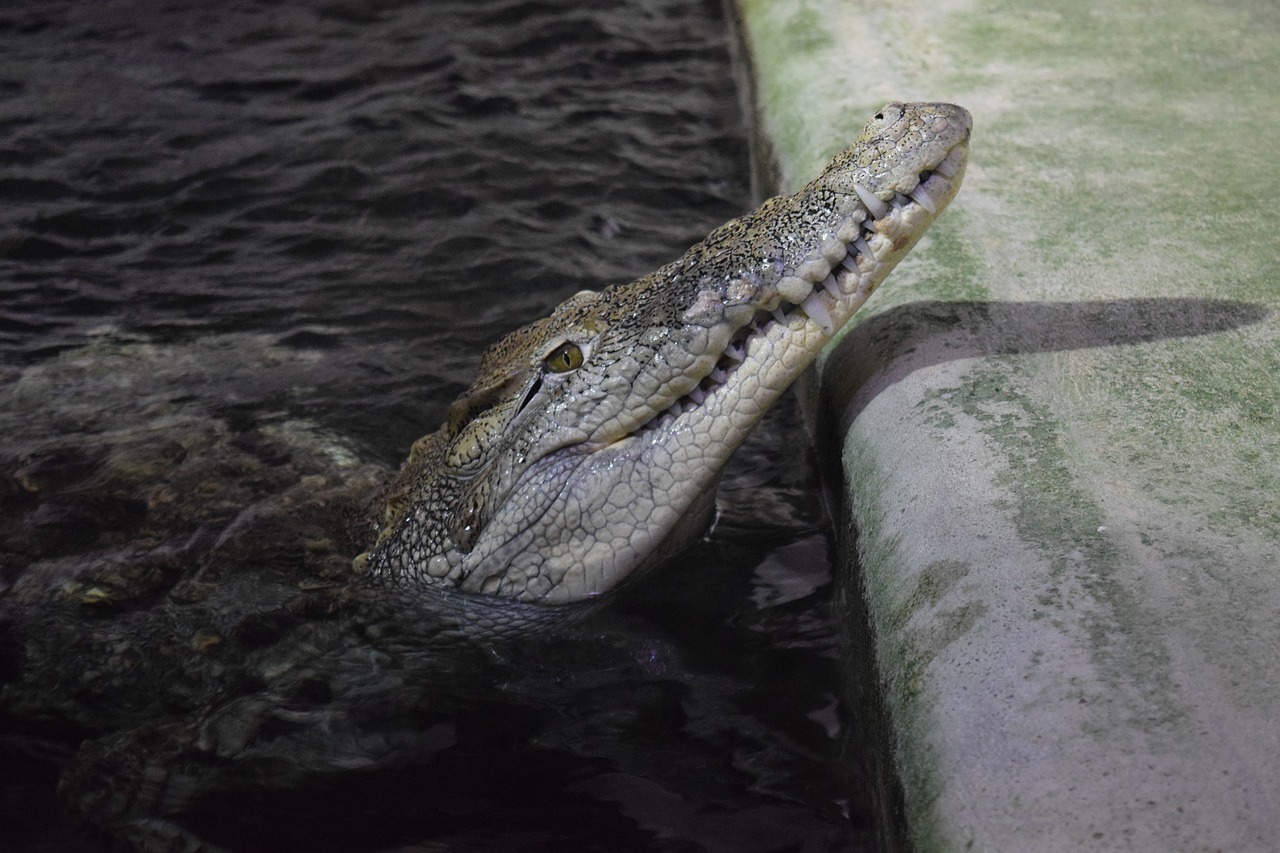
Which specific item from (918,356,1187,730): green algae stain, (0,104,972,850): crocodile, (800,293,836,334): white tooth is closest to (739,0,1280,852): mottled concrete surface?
(918,356,1187,730): green algae stain

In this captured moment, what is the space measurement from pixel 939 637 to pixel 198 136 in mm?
5421

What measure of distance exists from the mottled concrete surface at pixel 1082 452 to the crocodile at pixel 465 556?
0.48 m

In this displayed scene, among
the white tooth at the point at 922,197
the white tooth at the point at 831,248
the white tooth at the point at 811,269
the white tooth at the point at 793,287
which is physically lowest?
the white tooth at the point at 793,287

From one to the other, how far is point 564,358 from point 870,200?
0.82m

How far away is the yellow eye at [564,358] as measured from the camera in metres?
2.92

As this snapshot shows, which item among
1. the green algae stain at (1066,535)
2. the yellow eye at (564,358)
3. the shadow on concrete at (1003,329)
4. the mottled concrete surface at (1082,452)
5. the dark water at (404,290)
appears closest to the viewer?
the mottled concrete surface at (1082,452)

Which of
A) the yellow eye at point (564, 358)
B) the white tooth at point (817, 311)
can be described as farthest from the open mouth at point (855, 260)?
the yellow eye at point (564, 358)

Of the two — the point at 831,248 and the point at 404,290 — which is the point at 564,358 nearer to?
the point at 831,248

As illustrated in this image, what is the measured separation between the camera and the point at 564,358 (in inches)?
116

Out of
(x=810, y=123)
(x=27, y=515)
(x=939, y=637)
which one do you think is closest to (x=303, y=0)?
(x=810, y=123)

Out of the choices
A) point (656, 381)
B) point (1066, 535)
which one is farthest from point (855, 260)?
point (1066, 535)

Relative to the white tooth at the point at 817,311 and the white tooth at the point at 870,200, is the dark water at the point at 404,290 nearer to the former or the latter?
the white tooth at the point at 817,311

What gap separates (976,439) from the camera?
2.75 m

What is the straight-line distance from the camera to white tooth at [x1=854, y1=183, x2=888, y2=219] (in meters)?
2.66
